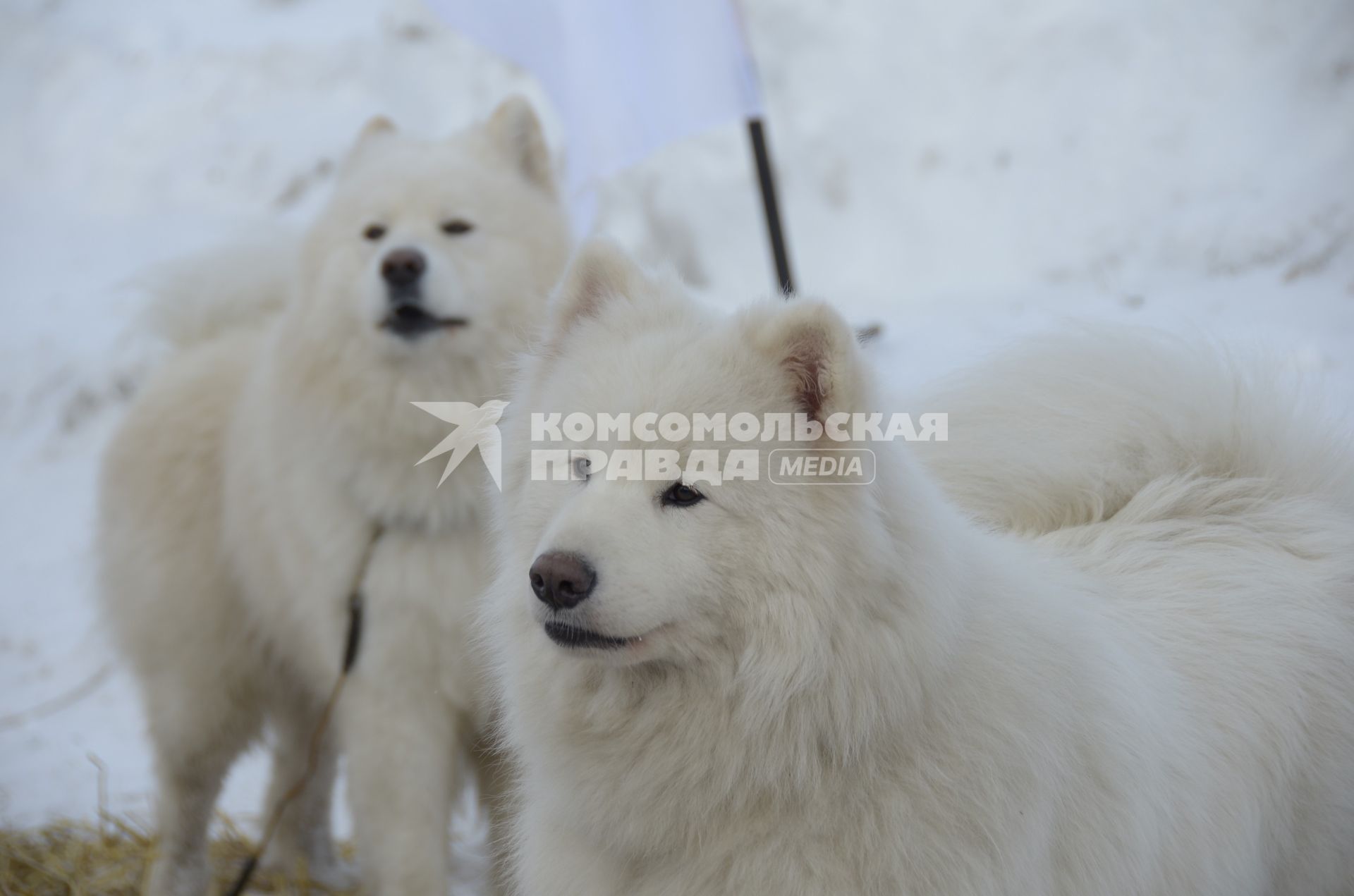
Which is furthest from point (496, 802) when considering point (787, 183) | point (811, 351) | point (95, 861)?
point (787, 183)

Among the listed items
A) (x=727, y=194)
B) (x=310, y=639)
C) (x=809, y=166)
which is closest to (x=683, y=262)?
(x=727, y=194)

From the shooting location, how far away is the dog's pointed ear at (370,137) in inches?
146

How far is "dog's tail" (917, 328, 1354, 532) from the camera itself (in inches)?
95.3

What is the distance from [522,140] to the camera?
3.63 m

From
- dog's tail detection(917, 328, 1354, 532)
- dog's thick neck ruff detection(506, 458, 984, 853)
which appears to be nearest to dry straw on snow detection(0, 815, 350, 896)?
dog's thick neck ruff detection(506, 458, 984, 853)

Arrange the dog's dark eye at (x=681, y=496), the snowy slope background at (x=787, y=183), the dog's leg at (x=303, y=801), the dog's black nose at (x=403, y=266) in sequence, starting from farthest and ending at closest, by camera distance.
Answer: the snowy slope background at (x=787, y=183) < the dog's leg at (x=303, y=801) < the dog's black nose at (x=403, y=266) < the dog's dark eye at (x=681, y=496)

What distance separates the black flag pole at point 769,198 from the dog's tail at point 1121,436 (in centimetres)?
177

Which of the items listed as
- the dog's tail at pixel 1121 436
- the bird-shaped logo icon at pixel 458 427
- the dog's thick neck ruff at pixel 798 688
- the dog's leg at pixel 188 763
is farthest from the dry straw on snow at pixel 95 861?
the dog's tail at pixel 1121 436

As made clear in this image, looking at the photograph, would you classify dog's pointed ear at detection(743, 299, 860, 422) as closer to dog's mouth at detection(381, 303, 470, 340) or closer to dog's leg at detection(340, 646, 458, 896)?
dog's mouth at detection(381, 303, 470, 340)

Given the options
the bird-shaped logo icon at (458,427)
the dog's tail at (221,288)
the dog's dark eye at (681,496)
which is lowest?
the dog's dark eye at (681,496)

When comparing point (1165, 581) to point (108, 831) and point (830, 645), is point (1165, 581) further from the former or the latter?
point (108, 831)

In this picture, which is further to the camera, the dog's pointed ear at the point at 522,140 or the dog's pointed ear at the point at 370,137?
the dog's pointed ear at the point at 370,137

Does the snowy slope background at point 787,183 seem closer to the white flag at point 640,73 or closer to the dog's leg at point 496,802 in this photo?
the white flag at point 640,73

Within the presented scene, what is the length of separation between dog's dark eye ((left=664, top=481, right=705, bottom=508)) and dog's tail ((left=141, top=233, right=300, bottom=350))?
282cm
